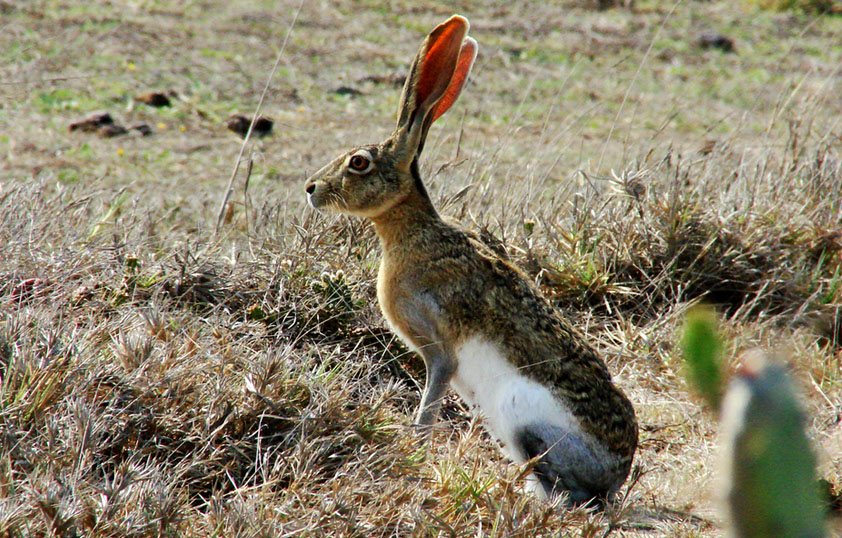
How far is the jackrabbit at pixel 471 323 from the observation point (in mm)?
3193

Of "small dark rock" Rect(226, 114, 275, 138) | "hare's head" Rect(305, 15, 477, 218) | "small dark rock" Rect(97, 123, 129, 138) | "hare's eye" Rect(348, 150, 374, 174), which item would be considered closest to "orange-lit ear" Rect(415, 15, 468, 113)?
"hare's head" Rect(305, 15, 477, 218)

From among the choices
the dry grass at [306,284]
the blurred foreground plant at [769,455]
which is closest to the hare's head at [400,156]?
the dry grass at [306,284]

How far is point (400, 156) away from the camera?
3551 mm

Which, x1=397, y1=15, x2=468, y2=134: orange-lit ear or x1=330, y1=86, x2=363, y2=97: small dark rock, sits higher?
x1=397, y1=15, x2=468, y2=134: orange-lit ear

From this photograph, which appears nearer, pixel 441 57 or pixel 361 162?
pixel 441 57

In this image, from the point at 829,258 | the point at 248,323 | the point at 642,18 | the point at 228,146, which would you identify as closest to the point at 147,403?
the point at 248,323

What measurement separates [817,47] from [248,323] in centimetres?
984

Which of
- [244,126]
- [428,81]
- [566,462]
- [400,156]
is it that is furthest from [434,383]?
[244,126]

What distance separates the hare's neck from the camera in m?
3.56

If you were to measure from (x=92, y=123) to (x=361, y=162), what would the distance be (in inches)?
174

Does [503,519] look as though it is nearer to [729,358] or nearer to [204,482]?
[204,482]

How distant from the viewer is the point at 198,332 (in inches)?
141

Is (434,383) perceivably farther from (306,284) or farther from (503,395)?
(306,284)

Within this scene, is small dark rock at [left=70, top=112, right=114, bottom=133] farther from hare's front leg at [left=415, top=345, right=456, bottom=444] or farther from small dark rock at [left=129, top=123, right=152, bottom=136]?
hare's front leg at [left=415, top=345, right=456, bottom=444]
